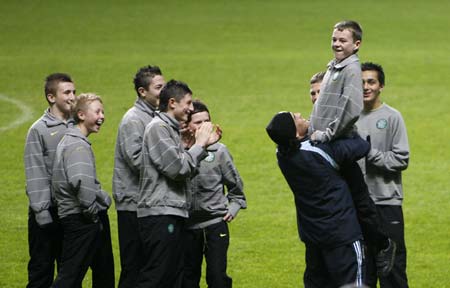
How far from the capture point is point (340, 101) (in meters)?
7.94

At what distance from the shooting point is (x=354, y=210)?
25.7ft

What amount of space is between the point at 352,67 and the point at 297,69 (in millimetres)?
17451

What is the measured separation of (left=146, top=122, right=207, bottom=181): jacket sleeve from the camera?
8133 mm

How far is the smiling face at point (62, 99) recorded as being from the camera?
30.4 ft

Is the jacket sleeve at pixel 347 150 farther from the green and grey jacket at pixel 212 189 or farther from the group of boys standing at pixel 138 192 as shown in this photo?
the green and grey jacket at pixel 212 189

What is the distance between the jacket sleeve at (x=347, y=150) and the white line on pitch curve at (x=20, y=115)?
12.5m

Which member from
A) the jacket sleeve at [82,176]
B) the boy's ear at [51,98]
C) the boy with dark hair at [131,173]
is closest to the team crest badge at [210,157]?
the boy with dark hair at [131,173]

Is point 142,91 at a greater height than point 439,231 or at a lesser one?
greater

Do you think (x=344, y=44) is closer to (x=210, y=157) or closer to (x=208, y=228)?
(x=210, y=157)

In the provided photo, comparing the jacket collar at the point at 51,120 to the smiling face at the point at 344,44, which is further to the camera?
the jacket collar at the point at 51,120

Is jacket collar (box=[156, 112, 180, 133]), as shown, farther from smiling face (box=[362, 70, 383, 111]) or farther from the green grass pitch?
the green grass pitch

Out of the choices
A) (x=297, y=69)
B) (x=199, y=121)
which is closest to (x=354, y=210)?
(x=199, y=121)

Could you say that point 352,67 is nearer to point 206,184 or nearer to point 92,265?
point 206,184

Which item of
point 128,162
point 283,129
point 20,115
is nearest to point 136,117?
point 128,162
